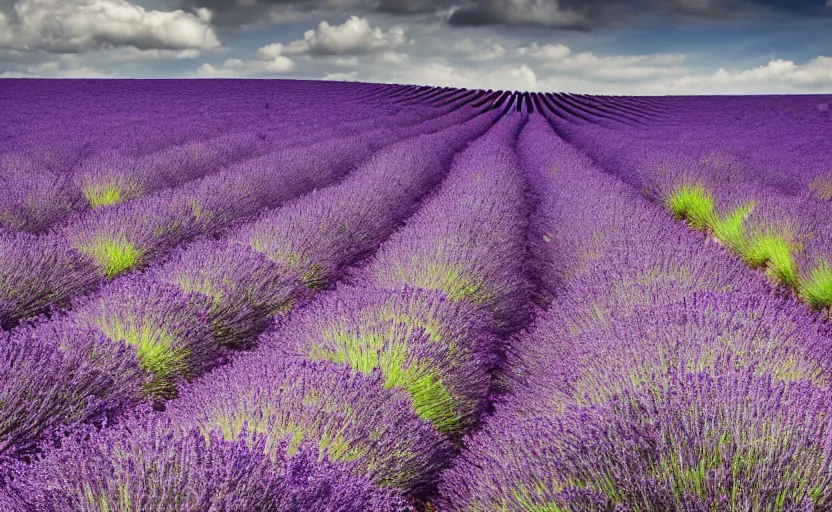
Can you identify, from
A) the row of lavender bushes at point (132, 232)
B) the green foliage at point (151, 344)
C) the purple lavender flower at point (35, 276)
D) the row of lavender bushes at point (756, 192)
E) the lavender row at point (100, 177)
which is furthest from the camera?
the lavender row at point (100, 177)

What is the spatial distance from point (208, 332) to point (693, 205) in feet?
15.2

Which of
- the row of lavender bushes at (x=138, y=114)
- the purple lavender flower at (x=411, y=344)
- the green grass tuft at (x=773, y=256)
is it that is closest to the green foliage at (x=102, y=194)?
the row of lavender bushes at (x=138, y=114)

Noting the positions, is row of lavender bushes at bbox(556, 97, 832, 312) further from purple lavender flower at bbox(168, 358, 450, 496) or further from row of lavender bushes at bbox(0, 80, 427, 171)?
row of lavender bushes at bbox(0, 80, 427, 171)

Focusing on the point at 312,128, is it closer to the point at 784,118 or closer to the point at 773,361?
the point at 773,361

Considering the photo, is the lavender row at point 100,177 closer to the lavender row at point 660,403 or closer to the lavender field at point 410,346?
the lavender field at point 410,346

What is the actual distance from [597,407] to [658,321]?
2.23ft

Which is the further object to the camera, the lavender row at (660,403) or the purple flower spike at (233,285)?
the purple flower spike at (233,285)

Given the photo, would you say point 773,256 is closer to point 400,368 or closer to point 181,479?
point 400,368

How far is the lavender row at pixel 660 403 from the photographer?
1.19 meters

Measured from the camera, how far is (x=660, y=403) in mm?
1355

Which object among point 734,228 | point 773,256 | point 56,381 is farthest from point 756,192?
point 56,381

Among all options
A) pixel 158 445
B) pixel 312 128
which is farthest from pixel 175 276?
pixel 312 128

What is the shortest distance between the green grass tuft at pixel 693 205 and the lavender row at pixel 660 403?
2660mm

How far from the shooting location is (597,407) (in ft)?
4.66
